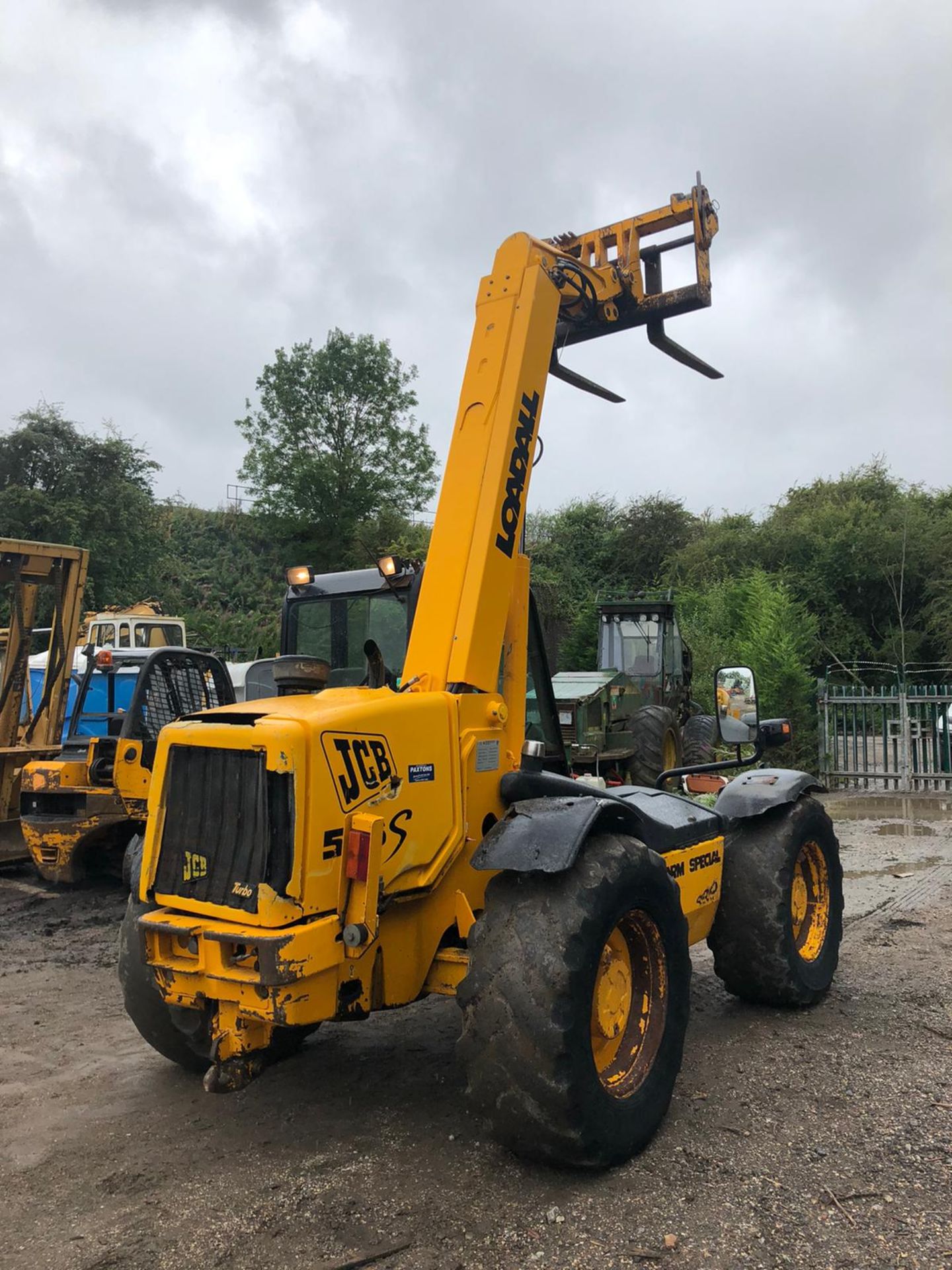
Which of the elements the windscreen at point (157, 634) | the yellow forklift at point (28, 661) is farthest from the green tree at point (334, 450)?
the yellow forklift at point (28, 661)

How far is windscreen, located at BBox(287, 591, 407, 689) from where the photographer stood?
4.86 m

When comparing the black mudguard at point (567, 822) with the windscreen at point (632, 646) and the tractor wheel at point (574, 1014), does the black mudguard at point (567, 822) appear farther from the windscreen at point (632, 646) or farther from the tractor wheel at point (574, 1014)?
the windscreen at point (632, 646)

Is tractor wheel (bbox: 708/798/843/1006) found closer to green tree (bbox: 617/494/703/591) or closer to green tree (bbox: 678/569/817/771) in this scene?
green tree (bbox: 678/569/817/771)

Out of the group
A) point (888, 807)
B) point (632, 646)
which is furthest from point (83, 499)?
point (888, 807)

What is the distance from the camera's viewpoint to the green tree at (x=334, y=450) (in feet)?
95.5

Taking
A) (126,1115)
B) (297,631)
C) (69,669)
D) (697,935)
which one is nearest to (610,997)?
(697,935)

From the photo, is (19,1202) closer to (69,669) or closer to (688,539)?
(69,669)

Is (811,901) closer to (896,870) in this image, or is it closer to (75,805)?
(896,870)

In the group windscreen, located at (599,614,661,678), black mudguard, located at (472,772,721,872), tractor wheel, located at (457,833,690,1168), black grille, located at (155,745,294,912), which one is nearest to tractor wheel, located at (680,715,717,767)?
windscreen, located at (599,614,661,678)

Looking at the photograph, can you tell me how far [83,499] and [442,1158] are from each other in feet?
73.9

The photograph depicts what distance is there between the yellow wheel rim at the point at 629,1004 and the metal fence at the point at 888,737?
11.6m

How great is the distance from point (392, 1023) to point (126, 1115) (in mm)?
1354

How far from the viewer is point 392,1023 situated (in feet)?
15.1

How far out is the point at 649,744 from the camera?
12.2m
